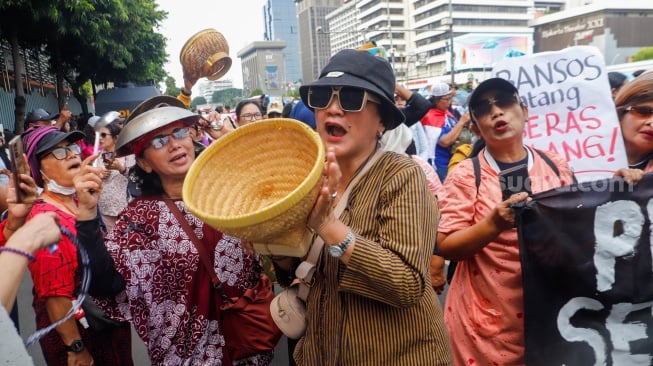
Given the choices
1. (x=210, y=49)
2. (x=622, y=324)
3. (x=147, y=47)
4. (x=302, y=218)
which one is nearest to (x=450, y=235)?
(x=622, y=324)

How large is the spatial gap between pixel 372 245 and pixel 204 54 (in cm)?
239

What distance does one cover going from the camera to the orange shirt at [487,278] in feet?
7.20

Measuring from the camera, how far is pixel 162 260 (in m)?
2.14

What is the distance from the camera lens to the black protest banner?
6.89ft

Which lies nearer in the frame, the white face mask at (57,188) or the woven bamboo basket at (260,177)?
the woven bamboo basket at (260,177)

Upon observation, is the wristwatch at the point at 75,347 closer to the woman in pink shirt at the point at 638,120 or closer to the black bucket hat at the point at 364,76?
the black bucket hat at the point at 364,76

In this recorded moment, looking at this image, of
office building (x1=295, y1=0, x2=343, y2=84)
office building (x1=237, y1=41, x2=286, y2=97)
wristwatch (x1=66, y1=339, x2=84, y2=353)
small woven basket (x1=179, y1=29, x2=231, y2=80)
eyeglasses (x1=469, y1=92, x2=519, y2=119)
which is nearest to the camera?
eyeglasses (x1=469, y1=92, x2=519, y2=119)

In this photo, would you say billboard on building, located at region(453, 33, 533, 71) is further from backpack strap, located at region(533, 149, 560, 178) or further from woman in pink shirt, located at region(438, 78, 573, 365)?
woman in pink shirt, located at region(438, 78, 573, 365)

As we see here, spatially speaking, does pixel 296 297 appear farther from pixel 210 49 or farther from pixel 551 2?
pixel 551 2

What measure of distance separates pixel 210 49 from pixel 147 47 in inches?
972

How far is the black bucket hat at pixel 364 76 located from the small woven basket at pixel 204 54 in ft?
5.83

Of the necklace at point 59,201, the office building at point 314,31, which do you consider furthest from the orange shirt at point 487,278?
the office building at point 314,31

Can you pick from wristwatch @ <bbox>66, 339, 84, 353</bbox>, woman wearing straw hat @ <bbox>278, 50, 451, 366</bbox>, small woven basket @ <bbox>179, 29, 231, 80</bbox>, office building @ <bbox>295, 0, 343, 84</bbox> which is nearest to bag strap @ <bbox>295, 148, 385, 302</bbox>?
woman wearing straw hat @ <bbox>278, 50, 451, 366</bbox>

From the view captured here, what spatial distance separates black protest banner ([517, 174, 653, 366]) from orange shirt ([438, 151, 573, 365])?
81 mm
